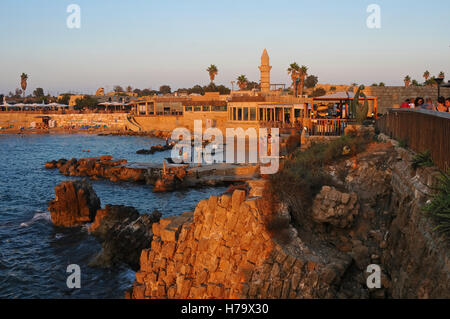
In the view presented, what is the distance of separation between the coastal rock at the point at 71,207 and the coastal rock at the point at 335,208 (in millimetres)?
14189

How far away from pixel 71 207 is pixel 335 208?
15.2 metres

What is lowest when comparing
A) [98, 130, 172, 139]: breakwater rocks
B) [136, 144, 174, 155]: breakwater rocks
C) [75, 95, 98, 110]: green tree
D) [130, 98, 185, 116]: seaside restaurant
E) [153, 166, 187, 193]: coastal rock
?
[153, 166, 187, 193]: coastal rock

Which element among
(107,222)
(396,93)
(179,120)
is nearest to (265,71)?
(396,93)

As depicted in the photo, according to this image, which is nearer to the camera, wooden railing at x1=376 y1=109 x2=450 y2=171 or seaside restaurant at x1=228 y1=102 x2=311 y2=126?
wooden railing at x1=376 y1=109 x2=450 y2=171

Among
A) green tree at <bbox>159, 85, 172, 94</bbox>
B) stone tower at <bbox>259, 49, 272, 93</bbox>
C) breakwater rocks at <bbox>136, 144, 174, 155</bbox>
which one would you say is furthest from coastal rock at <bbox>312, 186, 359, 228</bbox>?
green tree at <bbox>159, 85, 172, 94</bbox>

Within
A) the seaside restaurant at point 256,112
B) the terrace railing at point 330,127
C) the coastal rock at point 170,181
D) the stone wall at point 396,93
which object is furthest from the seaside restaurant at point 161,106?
the terrace railing at point 330,127

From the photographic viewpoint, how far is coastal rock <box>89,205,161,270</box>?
15.7 meters

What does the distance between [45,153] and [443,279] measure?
56.5 m

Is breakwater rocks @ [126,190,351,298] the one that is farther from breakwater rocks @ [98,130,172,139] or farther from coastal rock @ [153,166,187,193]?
breakwater rocks @ [98,130,172,139]

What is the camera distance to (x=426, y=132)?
31.8ft

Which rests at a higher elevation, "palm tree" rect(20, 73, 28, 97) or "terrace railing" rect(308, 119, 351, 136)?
"palm tree" rect(20, 73, 28, 97)

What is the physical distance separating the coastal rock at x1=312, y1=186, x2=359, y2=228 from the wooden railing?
238cm

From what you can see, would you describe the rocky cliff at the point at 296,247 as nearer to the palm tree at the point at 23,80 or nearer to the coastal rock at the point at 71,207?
the coastal rock at the point at 71,207
